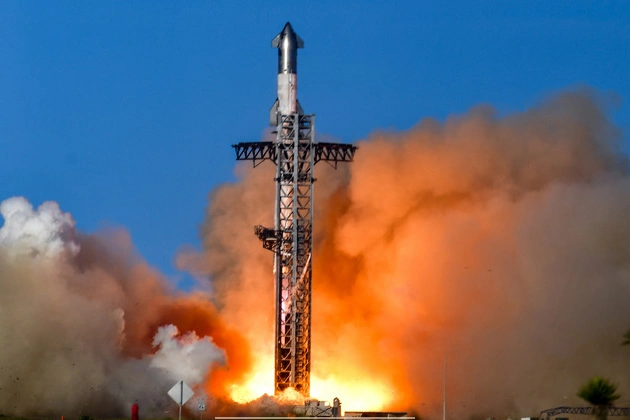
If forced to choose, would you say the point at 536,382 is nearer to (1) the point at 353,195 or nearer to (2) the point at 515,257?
(2) the point at 515,257

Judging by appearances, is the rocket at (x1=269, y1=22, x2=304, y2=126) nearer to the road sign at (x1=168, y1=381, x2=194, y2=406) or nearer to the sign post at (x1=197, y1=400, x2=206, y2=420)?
the sign post at (x1=197, y1=400, x2=206, y2=420)

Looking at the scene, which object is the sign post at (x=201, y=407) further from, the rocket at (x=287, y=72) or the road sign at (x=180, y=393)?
the rocket at (x=287, y=72)

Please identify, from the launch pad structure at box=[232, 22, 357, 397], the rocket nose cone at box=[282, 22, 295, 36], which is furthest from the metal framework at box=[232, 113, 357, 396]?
the rocket nose cone at box=[282, 22, 295, 36]

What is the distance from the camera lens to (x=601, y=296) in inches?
2477

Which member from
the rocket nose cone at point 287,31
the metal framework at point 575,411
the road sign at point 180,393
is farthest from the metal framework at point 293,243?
the road sign at point 180,393

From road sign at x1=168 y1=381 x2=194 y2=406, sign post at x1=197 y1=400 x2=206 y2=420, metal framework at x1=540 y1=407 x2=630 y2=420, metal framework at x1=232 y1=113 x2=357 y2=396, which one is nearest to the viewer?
road sign at x1=168 y1=381 x2=194 y2=406

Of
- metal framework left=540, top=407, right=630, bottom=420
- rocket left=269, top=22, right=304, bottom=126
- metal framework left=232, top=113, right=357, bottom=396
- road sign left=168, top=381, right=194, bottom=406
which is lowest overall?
road sign left=168, top=381, right=194, bottom=406

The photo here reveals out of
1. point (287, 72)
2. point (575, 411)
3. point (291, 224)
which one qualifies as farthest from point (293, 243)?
point (575, 411)

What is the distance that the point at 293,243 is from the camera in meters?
63.8

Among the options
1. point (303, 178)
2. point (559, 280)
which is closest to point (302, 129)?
point (303, 178)

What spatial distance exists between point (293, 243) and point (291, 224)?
2.64ft

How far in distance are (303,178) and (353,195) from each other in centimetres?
536

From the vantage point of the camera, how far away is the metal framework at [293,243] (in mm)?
63531

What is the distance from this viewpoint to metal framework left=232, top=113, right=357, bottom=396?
6353 centimetres
